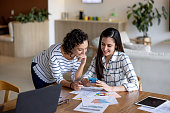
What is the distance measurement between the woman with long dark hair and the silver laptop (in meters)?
0.65

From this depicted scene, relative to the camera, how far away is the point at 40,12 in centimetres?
753

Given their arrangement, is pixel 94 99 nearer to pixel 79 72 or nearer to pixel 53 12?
pixel 79 72

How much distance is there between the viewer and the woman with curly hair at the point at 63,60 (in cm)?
240

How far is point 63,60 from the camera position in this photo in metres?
2.54

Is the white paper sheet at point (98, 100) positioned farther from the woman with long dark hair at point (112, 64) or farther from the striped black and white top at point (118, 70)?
the striped black and white top at point (118, 70)

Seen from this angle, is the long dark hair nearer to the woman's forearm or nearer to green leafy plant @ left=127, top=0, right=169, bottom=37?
the woman's forearm

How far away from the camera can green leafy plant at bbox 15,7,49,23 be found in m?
7.14

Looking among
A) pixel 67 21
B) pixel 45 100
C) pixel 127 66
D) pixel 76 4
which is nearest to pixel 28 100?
pixel 45 100

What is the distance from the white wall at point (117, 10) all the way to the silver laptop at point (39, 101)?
562 centimetres

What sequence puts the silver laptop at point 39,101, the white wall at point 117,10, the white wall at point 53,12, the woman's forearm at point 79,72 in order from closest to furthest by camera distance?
the silver laptop at point 39,101, the woman's forearm at point 79,72, the white wall at point 117,10, the white wall at point 53,12

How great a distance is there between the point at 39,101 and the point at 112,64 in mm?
1081

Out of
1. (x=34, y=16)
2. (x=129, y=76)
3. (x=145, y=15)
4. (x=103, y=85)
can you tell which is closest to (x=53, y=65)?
(x=103, y=85)

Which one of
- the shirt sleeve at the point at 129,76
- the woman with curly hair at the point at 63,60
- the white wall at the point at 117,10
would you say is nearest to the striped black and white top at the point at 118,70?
the shirt sleeve at the point at 129,76

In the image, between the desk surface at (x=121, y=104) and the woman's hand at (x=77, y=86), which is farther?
the woman's hand at (x=77, y=86)
